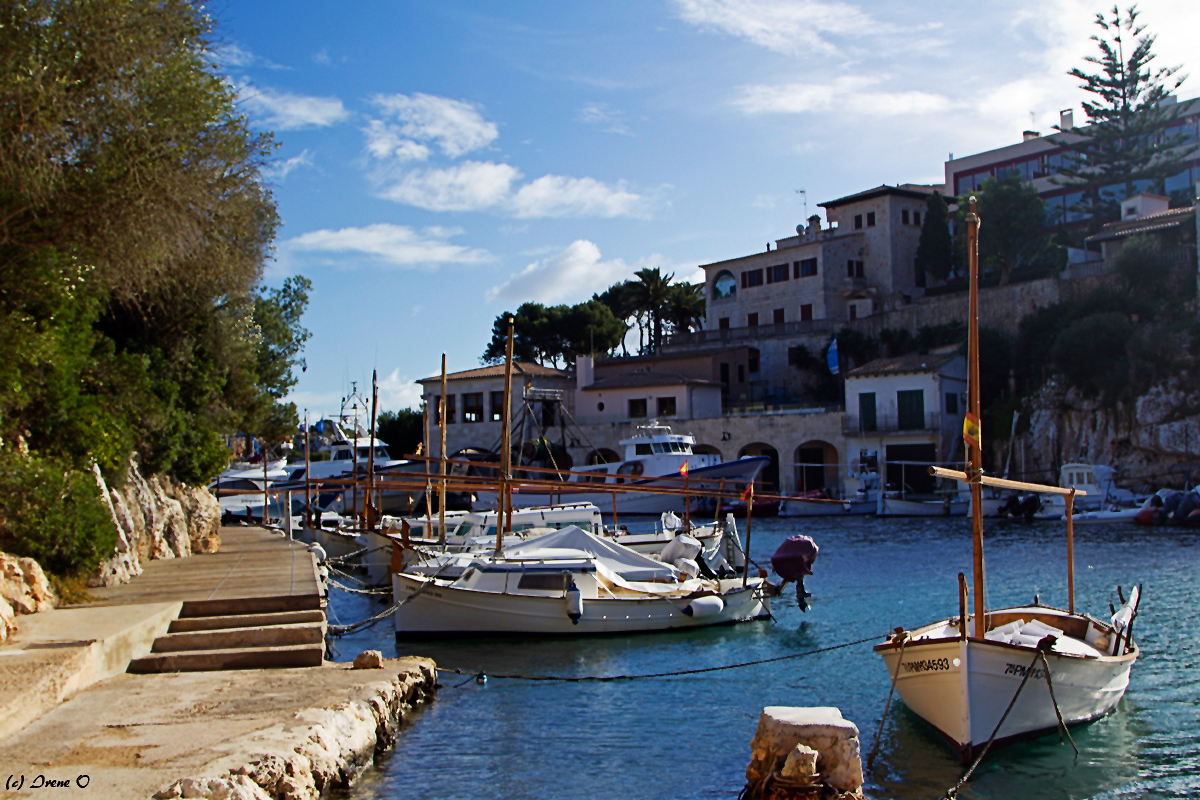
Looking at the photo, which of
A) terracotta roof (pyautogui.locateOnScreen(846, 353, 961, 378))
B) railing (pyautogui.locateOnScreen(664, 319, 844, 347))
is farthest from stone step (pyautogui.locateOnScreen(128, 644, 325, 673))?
railing (pyautogui.locateOnScreen(664, 319, 844, 347))

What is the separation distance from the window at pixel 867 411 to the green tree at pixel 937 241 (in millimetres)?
14091

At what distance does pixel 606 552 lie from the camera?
64.1 feet

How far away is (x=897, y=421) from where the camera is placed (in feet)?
158

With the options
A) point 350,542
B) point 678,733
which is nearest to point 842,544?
A: point 350,542

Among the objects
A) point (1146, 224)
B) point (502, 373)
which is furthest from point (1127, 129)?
point (502, 373)

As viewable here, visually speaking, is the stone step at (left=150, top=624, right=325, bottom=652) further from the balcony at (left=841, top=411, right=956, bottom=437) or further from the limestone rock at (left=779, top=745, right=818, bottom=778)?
the balcony at (left=841, top=411, right=956, bottom=437)

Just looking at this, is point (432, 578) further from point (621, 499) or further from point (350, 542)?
point (621, 499)

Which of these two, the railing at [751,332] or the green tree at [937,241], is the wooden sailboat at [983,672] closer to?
the railing at [751,332]

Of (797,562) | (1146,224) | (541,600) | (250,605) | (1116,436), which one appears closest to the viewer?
(250,605)

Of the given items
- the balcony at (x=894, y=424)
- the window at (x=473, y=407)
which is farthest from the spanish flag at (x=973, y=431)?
the window at (x=473, y=407)

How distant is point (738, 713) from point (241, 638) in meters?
6.12

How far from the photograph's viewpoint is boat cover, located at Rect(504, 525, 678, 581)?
19141 mm

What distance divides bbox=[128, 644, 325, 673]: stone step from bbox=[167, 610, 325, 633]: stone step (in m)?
0.54

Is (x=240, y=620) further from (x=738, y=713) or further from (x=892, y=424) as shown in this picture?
(x=892, y=424)
